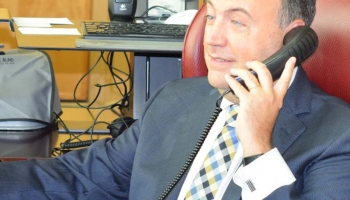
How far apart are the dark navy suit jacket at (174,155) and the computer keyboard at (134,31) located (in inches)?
11.4

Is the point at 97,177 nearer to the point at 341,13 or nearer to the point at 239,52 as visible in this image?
the point at 239,52

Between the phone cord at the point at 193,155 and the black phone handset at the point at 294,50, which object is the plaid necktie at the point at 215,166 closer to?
the phone cord at the point at 193,155

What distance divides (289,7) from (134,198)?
1.75 ft

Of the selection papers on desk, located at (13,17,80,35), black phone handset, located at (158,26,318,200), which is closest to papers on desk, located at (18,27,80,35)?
papers on desk, located at (13,17,80,35)

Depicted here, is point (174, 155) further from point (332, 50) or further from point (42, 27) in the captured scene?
point (42, 27)

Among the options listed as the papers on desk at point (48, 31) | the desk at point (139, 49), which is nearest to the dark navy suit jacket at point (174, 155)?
the desk at point (139, 49)

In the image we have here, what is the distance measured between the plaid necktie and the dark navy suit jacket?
1.9 inches

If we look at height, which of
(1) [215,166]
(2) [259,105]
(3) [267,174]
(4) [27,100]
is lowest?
(4) [27,100]

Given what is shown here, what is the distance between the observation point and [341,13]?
4.81 ft

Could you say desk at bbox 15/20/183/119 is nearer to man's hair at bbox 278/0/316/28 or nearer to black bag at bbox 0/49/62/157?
black bag at bbox 0/49/62/157

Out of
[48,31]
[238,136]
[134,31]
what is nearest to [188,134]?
[238,136]

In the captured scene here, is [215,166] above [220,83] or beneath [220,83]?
beneath

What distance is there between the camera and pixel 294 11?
1.47 m

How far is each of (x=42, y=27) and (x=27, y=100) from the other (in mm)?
292
